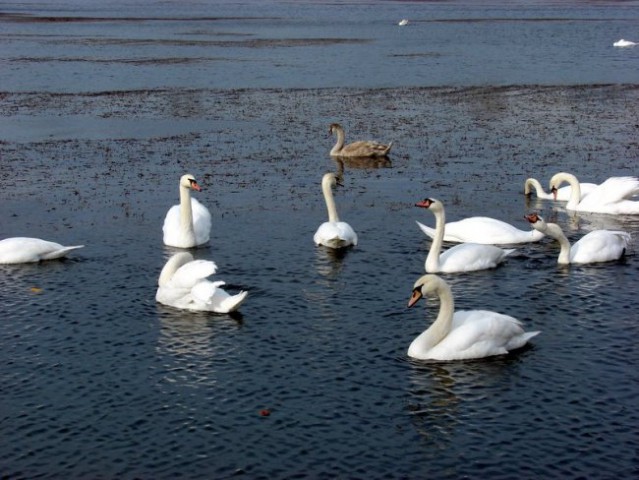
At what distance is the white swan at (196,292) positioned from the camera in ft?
53.1

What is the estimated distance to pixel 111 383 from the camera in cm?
1379

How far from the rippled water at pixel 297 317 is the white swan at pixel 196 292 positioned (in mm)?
195

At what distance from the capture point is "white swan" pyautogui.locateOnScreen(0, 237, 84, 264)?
18.6m

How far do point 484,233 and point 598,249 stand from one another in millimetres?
2178

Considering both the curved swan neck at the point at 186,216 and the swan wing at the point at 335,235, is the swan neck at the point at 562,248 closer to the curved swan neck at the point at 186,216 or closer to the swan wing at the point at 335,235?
the swan wing at the point at 335,235

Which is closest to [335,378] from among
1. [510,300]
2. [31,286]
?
[510,300]

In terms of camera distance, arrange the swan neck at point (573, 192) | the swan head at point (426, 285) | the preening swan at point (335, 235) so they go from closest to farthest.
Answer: the swan head at point (426, 285)
the preening swan at point (335, 235)
the swan neck at point (573, 192)

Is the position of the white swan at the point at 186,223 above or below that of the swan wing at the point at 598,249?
above

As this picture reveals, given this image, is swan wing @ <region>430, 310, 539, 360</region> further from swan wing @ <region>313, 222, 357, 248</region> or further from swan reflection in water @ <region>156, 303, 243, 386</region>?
swan wing @ <region>313, 222, 357, 248</region>

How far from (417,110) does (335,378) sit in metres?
24.1

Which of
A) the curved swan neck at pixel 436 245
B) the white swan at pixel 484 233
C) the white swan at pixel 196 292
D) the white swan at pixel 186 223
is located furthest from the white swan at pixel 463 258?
the white swan at pixel 186 223

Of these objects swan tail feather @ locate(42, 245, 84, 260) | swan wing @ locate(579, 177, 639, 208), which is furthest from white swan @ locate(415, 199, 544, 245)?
swan tail feather @ locate(42, 245, 84, 260)

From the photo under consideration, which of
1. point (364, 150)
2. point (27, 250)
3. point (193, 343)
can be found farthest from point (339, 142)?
point (193, 343)

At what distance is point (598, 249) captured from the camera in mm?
18625
